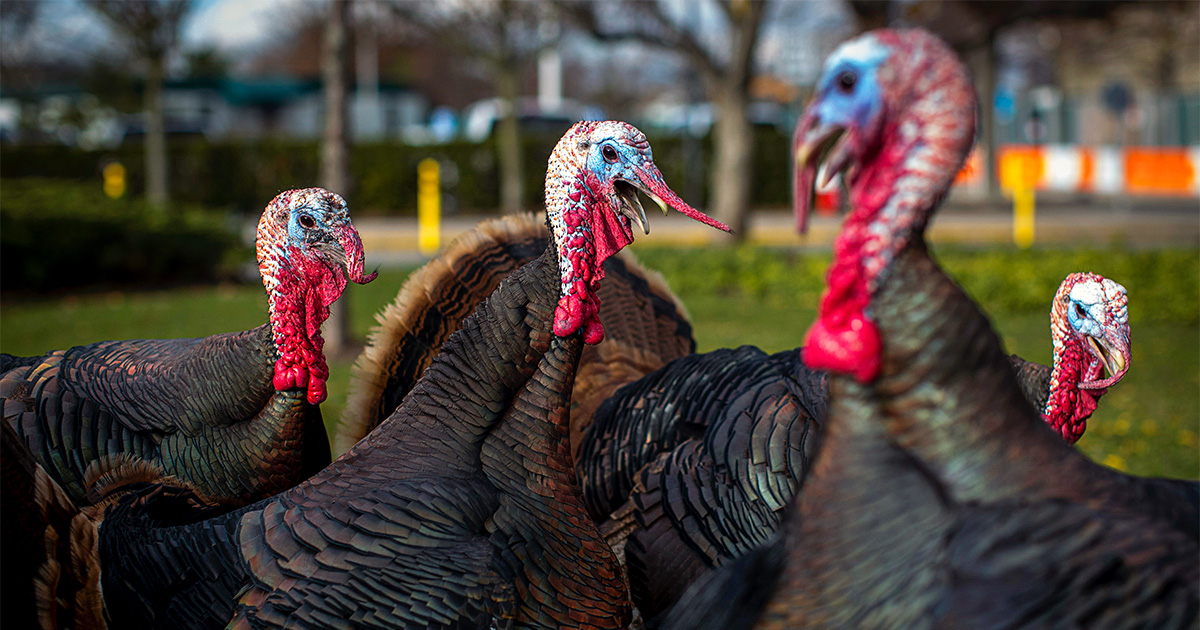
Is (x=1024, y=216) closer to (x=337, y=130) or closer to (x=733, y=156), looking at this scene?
(x=733, y=156)

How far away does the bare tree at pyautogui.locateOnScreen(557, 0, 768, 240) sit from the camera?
11.4 metres

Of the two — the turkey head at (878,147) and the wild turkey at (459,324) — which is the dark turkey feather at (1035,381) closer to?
the wild turkey at (459,324)

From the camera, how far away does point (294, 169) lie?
19.7 m

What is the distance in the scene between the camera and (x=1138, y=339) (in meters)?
7.70

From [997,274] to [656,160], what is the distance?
11.2m

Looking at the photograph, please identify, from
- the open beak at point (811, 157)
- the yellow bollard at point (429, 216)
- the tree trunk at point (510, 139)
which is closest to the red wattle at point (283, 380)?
the open beak at point (811, 157)

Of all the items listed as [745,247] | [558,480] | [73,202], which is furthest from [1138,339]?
[73,202]

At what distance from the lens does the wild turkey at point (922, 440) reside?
148 centimetres

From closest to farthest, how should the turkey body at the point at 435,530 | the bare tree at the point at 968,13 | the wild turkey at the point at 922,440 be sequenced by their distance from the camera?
the wild turkey at the point at 922,440 → the turkey body at the point at 435,530 → the bare tree at the point at 968,13

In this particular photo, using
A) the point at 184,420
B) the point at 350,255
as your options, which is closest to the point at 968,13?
the point at 350,255

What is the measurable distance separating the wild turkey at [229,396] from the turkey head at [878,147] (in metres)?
1.44

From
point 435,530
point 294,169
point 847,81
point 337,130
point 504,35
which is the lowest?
point 435,530

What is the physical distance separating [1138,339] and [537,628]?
22.5ft

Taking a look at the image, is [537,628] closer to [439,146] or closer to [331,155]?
[331,155]
